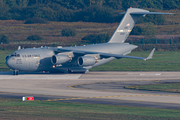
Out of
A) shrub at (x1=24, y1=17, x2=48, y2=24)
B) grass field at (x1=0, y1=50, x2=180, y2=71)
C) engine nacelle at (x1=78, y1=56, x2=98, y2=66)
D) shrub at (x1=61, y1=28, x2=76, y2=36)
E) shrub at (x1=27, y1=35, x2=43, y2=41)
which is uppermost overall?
shrub at (x1=24, y1=17, x2=48, y2=24)

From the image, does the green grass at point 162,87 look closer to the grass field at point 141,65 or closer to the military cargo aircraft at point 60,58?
the military cargo aircraft at point 60,58

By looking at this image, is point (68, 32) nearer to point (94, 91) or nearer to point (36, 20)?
point (36, 20)

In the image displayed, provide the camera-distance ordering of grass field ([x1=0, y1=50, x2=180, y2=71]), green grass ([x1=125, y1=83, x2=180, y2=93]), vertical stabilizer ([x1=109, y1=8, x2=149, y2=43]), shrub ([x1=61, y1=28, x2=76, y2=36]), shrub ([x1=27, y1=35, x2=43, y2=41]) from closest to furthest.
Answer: green grass ([x1=125, y1=83, x2=180, y2=93]) < vertical stabilizer ([x1=109, y1=8, x2=149, y2=43]) < grass field ([x1=0, y1=50, x2=180, y2=71]) < shrub ([x1=27, y1=35, x2=43, y2=41]) < shrub ([x1=61, y1=28, x2=76, y2=36])

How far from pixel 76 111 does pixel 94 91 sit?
867cm

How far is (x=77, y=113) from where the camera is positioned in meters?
19.3

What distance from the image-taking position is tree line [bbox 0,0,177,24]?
11875 cm

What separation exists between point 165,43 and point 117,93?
216 feet

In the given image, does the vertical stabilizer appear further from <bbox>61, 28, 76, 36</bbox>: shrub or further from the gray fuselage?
<bbox>61, 28, 76, 36</bbox>: shrub

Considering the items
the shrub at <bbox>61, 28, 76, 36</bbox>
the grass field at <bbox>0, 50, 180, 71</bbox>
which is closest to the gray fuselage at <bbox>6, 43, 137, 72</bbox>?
the grass field at <bbox>0, 50, 180, 71</bbox>

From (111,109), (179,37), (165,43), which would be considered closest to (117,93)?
(111,109)

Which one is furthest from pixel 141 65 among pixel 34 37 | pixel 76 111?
pixel 34 37

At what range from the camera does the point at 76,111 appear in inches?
784

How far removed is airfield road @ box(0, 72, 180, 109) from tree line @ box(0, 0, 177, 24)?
8127 centimetres

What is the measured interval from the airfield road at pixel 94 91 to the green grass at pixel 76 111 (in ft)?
5.46
